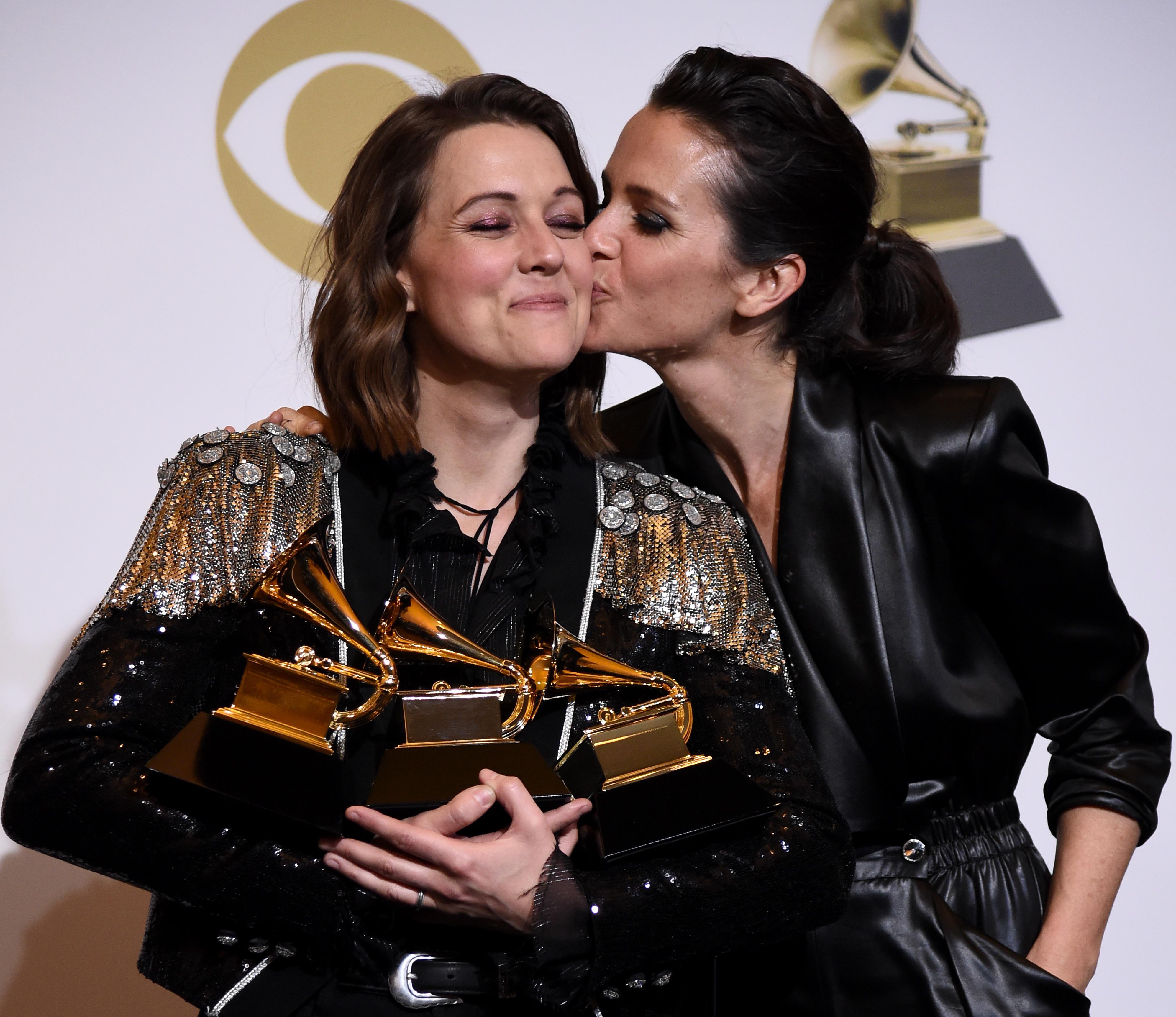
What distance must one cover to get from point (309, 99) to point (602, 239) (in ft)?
3.49

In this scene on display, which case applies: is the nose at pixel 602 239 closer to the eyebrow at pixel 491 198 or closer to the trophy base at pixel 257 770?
the eyebrow at pixel 491 198

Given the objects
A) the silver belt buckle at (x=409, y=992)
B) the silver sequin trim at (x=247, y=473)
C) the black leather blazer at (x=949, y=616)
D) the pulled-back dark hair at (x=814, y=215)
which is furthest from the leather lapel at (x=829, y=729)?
the silver sequin trim at (x=247, y=473)

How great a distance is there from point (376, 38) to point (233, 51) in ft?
1.07

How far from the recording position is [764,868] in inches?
58.1

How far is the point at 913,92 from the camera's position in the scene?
3189mm

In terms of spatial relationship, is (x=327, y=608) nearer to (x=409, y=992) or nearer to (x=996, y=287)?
(x=409, y=992)

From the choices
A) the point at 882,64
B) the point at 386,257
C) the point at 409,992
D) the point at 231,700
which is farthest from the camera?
the point at 882,64

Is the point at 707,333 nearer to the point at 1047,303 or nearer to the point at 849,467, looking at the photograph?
the point at 849,467

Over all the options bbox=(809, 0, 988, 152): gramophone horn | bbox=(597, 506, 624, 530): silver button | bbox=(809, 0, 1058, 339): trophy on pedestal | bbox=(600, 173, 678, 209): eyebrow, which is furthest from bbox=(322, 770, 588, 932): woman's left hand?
bbox=(809, 0, 988, 152): gramophone horn

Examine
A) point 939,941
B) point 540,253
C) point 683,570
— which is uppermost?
point 540,253

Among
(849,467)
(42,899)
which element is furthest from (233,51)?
(42,899)

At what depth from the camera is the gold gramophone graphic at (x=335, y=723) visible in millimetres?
1347

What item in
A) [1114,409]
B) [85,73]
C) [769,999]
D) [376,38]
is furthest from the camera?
[1114,409]

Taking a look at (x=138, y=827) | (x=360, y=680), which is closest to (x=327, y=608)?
(x=360, y=680)
